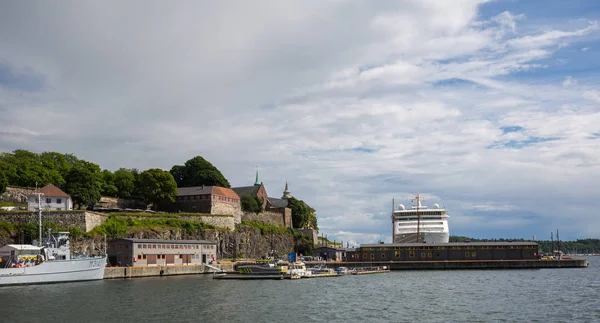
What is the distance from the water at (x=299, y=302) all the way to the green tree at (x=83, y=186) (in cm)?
2913

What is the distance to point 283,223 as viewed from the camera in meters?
123

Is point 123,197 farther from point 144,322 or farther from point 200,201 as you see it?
point 144,322

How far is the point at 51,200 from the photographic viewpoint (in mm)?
78875

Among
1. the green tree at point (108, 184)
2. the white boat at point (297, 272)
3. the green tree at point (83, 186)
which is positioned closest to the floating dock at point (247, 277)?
the white boat at point (297, 272)

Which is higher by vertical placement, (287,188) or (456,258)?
(287,188)

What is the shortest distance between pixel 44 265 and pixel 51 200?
69.8ft

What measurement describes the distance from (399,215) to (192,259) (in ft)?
161

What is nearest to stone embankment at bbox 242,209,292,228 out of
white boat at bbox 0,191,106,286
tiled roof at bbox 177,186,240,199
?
tiled roof at bbox 177,186,240,199

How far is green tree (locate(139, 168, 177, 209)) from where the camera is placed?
96500 mm

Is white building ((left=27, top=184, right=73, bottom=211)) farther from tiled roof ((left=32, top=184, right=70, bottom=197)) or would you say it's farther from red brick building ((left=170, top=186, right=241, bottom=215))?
red brick building ((left=170, top=186, right=241, bottom=215))

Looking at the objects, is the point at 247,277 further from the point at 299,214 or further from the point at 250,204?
the point at 299,214

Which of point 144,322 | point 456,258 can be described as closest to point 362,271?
point 456,258

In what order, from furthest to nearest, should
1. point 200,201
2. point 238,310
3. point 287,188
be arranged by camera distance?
point 287,188
point 200,201
point 238,310

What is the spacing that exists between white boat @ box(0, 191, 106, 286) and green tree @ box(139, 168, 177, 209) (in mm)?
31215
